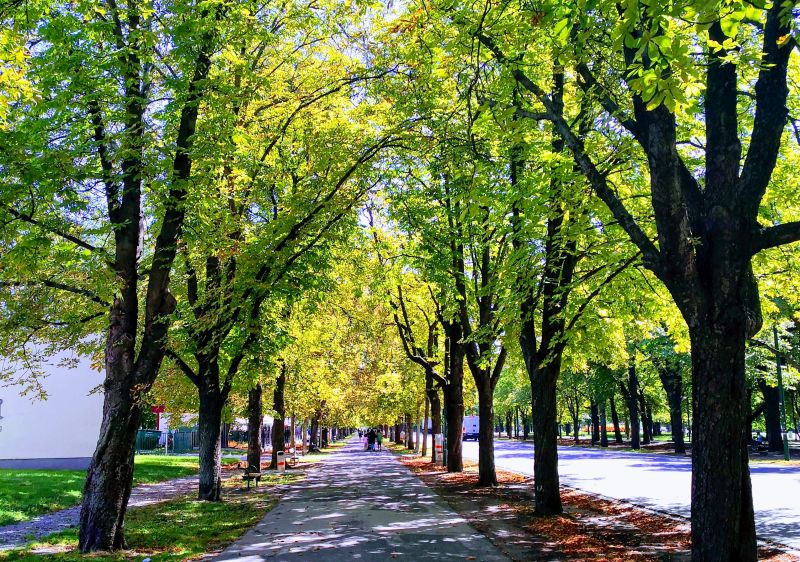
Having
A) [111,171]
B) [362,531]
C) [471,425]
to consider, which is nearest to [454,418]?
[362,531]

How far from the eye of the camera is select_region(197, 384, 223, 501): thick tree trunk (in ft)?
50.4

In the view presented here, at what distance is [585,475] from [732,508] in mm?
18831

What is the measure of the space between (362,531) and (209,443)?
19.9 feet

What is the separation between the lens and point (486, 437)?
62.2 feet

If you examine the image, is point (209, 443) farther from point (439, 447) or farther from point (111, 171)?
point (439, 447)

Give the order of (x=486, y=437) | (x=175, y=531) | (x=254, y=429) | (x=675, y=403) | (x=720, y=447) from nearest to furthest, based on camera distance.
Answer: (x=720, y=447) → (x=175, y=531) → (x=486, y=437) → (x=254, y=429) → (x=675, y=403)

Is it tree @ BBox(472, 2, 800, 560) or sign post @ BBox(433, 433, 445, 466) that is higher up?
tree @ BBox(472, 2, 800, 560)

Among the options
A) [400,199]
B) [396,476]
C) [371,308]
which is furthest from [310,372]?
[400,199]

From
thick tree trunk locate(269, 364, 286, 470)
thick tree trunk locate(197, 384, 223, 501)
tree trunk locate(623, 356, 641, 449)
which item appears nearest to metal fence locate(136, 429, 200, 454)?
thick tree trunk locate(269, 364, 286, 470)

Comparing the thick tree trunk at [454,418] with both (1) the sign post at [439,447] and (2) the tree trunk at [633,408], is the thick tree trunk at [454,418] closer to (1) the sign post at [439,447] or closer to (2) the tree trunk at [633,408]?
(1) the sign post at [439,447]

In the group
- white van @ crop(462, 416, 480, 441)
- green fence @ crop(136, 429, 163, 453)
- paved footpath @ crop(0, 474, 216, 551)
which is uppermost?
paved footpath @ crop(0, 474, 216, 551)

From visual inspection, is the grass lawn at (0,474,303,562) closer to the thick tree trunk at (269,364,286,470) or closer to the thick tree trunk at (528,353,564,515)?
the thick tree trunk at (528,353,564,515)

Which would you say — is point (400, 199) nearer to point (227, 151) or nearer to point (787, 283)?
point (227, 151)

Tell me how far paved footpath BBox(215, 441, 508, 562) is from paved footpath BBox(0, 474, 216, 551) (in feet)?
11.3
